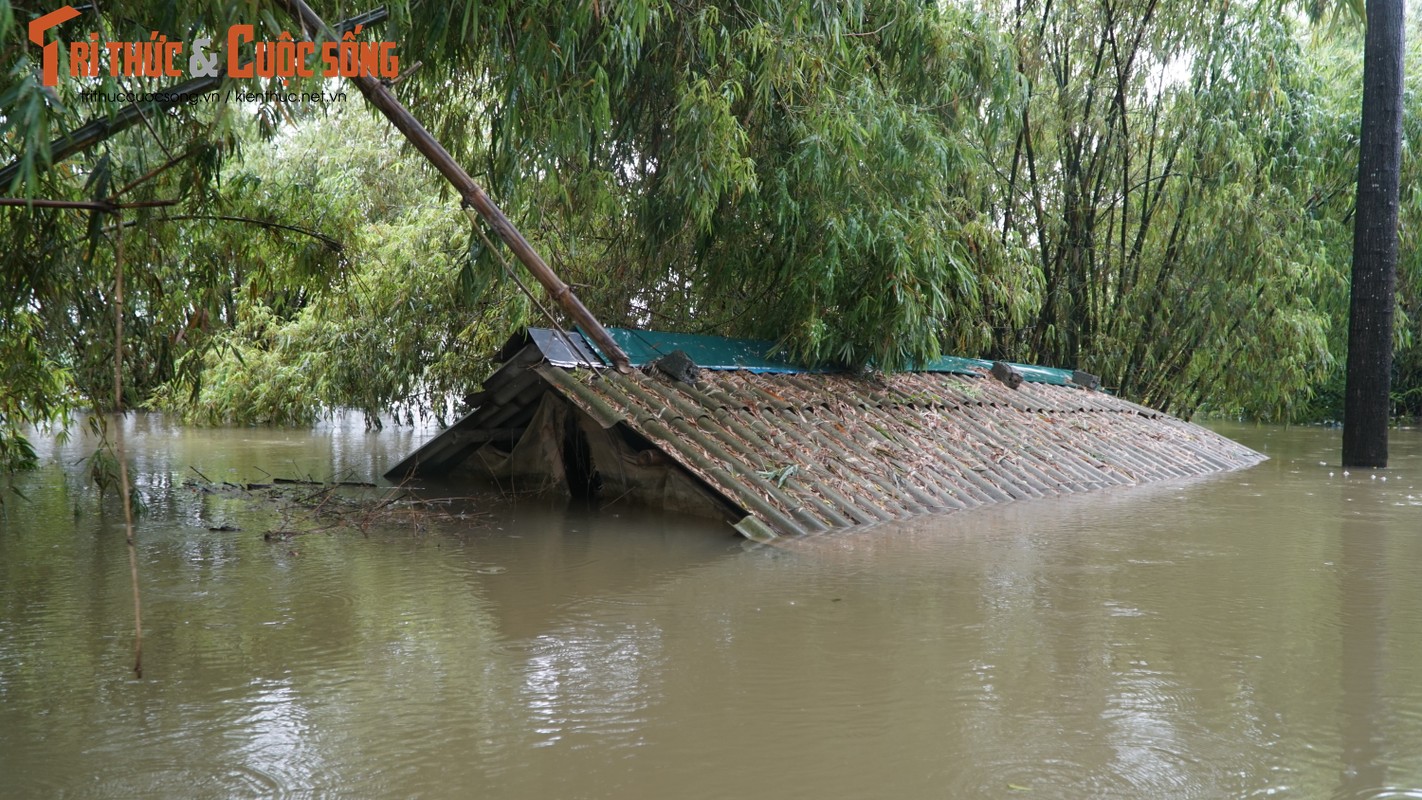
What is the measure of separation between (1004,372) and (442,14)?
6642 mm

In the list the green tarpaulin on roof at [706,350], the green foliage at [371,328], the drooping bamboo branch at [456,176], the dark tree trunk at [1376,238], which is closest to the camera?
the drooping bamboo branch at [456,176]

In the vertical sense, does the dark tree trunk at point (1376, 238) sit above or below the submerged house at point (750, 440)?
above

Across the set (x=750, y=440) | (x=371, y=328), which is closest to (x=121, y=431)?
(x=750, y=440)

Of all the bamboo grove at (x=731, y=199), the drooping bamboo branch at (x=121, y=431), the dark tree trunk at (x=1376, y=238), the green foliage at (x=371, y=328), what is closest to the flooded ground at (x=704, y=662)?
the drooping bamboo branch at (x=121, y=431)

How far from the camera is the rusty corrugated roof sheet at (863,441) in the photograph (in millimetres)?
5996

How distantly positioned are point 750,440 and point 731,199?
1865 mm

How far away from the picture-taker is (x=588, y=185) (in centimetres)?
684

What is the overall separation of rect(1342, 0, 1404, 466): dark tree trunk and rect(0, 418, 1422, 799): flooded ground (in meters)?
4.44

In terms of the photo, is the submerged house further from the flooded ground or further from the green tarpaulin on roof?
the flooded ground

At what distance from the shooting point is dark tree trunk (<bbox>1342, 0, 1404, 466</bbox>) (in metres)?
9.68

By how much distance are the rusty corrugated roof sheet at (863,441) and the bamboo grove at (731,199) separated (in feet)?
1.83

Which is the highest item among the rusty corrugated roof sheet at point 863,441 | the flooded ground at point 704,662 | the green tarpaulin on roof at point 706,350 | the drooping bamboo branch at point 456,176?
the drooping bamboo branch at point 456,176

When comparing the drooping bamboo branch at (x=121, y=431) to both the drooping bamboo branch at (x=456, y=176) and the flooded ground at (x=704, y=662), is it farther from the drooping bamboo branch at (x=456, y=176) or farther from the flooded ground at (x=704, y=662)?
the drooping bamboo branch at (x=456, y=176)

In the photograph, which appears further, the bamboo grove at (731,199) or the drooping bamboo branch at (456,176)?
the bamboo grove at (731,199)
